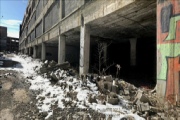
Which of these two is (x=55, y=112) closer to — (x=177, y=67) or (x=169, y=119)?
(x=169, y=119)

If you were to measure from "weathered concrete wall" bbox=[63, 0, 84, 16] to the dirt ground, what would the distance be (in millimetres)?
5688

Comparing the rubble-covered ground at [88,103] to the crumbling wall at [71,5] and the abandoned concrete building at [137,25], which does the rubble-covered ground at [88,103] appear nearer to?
the abandoned concrete building at [137,25]

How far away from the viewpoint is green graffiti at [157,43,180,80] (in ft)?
15.4

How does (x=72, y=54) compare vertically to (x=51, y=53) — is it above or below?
below

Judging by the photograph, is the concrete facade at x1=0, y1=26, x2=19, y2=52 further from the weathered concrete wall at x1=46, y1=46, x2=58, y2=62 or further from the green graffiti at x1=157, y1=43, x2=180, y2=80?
the green graffiti at x1=157, y1=43, x2=180, y2=80

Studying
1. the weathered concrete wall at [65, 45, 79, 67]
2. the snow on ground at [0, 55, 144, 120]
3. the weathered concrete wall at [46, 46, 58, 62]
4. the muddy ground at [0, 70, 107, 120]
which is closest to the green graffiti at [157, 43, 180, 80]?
the snow on ground at [0, 55, 144, 120]

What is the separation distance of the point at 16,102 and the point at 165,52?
5837 mm

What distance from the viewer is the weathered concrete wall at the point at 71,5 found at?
35.2 feet

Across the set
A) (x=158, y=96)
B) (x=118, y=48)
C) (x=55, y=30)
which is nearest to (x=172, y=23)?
(x=158, y=96)

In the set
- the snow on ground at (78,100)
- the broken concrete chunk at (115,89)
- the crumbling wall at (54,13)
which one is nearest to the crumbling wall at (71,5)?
the crumbling wall at (54,13)

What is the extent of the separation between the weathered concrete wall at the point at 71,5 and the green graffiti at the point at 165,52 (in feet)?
21.3

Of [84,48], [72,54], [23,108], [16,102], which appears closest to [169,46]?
[23,108]

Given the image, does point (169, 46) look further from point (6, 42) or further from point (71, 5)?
point (6, 42)

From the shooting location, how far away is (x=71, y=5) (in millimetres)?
12227
